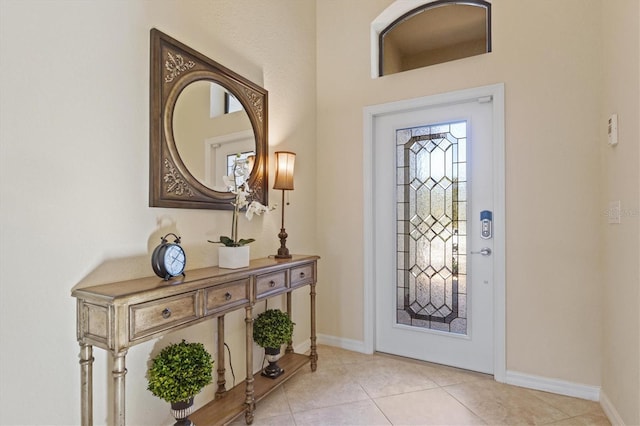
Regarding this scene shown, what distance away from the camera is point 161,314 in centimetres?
145

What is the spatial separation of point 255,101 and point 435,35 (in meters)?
1.63

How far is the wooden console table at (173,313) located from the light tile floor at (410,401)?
0.58ft

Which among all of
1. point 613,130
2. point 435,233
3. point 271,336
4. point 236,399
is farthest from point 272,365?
point 613,130

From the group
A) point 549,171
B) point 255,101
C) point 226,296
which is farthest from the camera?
point 255,101

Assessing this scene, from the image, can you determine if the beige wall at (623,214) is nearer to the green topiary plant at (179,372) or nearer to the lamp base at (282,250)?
the lamp base at (282,250)

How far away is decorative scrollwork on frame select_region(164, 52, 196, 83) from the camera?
1790 millimetres

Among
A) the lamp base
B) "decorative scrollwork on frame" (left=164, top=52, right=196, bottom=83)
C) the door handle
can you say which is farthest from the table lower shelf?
"decorative scrollwork on frame" (left=164, top=52, right=196, bottom=83)

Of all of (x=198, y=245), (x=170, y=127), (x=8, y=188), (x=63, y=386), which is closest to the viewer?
(x=8, y=188)

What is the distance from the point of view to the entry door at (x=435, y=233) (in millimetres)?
2570

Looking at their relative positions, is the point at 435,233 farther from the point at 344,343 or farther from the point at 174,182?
the point at 174,182

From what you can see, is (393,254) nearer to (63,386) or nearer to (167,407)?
(167,407)

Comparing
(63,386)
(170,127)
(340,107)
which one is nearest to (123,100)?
(170,127)

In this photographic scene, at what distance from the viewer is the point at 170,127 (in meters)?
1.80

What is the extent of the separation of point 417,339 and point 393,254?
2.38 feet
